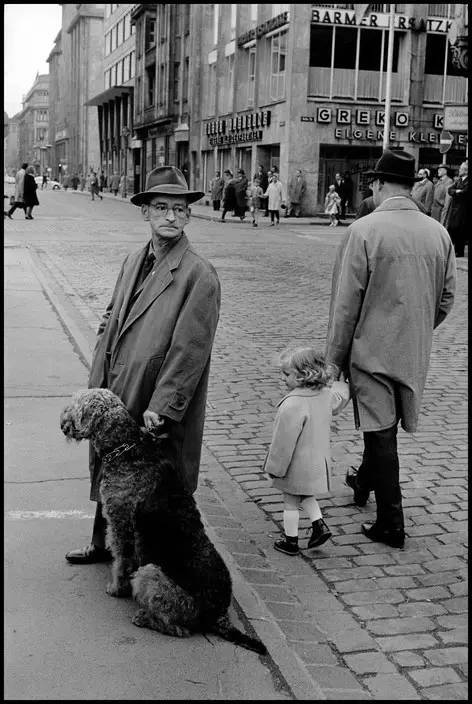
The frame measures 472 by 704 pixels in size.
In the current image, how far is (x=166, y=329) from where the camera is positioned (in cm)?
380

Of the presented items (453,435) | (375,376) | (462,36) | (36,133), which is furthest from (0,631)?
(36,133)

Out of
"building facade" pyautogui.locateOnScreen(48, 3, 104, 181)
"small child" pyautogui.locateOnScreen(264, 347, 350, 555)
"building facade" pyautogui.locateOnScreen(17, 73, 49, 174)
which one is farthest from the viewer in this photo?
"building facade" pyautogui.locateOnScreen(17, 73, 49, 174)

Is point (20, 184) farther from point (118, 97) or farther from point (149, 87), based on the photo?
point (118, 97)

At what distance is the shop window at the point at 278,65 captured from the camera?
38.2 meters

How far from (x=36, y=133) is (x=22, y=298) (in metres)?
182

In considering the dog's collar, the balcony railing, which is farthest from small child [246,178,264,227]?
the dog's collar

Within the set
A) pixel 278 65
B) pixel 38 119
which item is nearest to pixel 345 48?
pixel 278 65

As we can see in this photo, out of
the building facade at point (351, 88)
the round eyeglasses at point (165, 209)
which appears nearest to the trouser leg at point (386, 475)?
the round eyeglasses at point (165, 209)

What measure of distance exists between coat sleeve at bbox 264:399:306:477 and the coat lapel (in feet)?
3.04

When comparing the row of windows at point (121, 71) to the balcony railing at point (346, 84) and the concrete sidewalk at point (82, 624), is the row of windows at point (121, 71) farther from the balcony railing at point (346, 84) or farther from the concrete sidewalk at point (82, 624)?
the concrete sidewalk at point (82, 624)

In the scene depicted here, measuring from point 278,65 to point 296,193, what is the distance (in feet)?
23.1

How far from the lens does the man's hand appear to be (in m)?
3.72

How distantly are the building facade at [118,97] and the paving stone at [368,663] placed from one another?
219 feet

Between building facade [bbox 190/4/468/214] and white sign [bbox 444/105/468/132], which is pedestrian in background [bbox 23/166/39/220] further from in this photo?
white sign [bbox 444/105/468/132]
